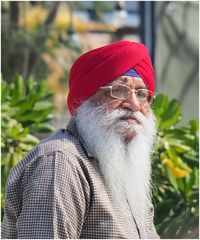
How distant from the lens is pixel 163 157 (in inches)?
160

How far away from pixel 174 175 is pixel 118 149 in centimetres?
194

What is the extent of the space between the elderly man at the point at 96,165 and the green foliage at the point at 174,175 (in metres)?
1.64

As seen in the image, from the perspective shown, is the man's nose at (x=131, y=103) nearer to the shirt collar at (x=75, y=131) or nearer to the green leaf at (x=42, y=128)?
the shirt collar at (x=75, y=131)

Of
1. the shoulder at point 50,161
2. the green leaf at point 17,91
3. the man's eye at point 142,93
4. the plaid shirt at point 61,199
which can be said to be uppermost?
the man's eye at point 142,93

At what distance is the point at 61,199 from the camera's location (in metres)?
1.89

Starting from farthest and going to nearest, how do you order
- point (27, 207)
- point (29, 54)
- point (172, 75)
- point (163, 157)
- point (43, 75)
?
point (43, 75)
point (29, 54)
point (172, 75)
point (163, 157)
point (27, 207)

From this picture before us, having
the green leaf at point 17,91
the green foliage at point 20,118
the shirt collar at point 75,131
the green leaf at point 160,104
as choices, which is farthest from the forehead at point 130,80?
the green leaf at point 17,91

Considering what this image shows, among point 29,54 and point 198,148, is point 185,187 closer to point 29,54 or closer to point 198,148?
point 198,148

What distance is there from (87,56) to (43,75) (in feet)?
30.5

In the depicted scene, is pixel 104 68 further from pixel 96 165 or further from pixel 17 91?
pixel 17 91

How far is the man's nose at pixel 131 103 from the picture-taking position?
218 centimetres

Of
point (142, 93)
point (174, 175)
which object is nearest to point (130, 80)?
point (142, 93)

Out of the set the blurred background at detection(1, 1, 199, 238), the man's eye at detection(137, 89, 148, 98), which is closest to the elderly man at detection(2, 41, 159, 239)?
the man's eye at detection(137, 89, 148, 98)

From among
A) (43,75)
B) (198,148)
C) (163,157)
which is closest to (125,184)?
(163,157)
